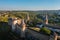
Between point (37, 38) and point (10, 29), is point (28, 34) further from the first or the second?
point (10, 29)

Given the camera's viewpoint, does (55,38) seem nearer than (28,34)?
Yes

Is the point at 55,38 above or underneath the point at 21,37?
above

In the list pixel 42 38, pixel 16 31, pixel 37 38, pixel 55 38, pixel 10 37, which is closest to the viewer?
pixel 55 38

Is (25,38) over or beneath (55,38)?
beneath

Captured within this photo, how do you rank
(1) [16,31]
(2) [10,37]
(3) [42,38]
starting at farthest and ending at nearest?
(1) [16,31]
(2) [10,37]
(3) [42,38]

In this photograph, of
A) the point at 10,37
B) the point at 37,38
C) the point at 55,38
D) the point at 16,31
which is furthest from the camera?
the point at 16,31

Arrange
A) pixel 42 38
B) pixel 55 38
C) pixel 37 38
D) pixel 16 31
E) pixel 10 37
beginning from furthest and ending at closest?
pixel 16 31, pixel 10 37, pixel 37 38, pixel 42 38, pixel 55 38

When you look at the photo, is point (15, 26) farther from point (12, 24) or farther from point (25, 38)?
point (25, 38)

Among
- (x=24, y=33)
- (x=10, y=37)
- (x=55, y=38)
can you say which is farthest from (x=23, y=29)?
(x=55, y=38)

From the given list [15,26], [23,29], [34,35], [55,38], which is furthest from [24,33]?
[55,38]
